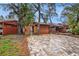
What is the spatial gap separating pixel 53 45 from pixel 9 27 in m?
0.44

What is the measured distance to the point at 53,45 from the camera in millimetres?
1931

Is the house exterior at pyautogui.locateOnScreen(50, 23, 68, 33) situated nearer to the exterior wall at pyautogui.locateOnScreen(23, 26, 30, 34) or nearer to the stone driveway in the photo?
the stone driveway

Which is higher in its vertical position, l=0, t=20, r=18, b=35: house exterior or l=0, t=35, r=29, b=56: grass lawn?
l=0, t=20, r=18, b=35: house exterior

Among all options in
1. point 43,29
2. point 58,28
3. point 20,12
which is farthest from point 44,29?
point 20,12

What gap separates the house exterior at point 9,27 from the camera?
1.95 m

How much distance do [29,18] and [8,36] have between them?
0.26 metres

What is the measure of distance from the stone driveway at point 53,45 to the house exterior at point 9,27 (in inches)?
6.2

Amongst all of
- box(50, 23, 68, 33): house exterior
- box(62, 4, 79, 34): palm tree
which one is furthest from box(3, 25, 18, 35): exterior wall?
box(62, 4, 79, 34): palm tree

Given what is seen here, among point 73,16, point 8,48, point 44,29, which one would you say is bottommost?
point 8,48

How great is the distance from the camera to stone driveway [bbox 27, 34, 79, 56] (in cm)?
192

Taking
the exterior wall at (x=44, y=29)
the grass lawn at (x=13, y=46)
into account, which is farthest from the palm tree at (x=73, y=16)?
the grass lawn at (x=13, y=46)

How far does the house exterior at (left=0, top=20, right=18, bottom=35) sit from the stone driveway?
0.51ft

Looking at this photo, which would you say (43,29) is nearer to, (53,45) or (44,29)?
(44,29)

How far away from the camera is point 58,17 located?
194cm
